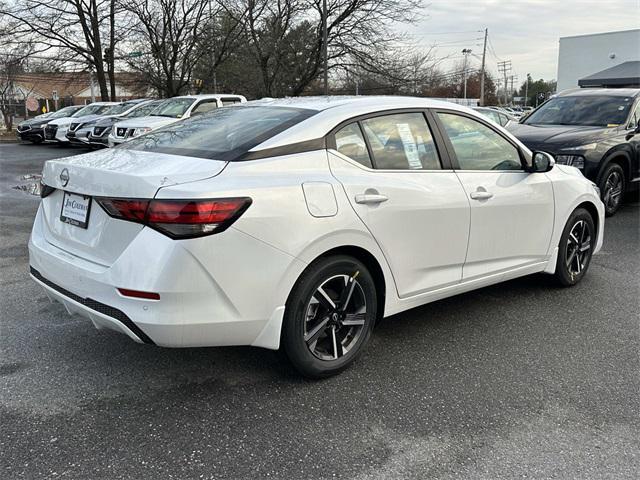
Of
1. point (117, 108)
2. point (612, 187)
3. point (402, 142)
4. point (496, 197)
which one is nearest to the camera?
point (402, 142)

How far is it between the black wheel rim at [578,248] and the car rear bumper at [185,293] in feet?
10.1

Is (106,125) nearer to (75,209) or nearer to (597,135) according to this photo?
Result: (597,135)

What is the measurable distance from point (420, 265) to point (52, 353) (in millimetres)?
2381

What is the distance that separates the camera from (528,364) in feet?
11.7

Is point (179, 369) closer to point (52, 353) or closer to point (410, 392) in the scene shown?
point (52, 353)

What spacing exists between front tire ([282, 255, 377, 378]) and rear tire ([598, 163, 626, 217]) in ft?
19.4

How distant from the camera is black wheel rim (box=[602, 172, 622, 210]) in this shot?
319 inches

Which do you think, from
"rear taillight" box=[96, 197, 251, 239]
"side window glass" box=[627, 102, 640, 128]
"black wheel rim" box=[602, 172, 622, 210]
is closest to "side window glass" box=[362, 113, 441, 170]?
"rear taillight" box=[96, 197, 251, 239]

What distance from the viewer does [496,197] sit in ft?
13.2

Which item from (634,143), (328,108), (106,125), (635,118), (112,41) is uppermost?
(112,41)

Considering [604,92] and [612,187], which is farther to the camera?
[604,92]

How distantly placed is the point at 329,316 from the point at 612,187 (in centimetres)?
657

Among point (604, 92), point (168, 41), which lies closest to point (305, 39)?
point (168, 41)

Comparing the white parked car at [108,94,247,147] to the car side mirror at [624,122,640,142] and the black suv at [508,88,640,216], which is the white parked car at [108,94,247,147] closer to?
the black suv at [508,88,640,216]
